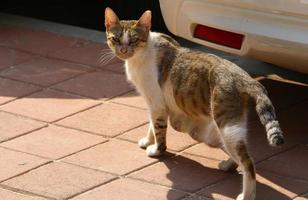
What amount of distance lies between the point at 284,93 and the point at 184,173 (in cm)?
173

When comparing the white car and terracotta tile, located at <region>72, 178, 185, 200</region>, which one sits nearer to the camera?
terracotta tile, located at <region>72, 178, 185, 200</region>

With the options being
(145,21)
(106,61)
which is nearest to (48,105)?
(106,61)

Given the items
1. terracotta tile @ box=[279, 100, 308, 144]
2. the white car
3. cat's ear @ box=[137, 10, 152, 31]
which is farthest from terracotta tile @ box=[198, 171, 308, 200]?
cat's ear @ box=[137, 10, 152, 31]

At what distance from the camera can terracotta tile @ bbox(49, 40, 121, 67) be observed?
7.59 meters

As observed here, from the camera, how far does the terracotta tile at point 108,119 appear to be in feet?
20.1

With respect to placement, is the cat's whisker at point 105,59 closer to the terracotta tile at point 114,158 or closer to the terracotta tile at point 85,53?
the terracotta tile at point 85,53

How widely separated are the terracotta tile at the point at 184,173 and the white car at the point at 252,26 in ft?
2.92

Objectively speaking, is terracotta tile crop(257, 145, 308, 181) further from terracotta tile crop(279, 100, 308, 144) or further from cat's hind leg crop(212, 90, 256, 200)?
cat's hind leg crop(212, 90, 256, 200)

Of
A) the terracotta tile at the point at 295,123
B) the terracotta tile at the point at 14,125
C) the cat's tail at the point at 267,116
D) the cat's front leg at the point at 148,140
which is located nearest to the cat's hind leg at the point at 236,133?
the cat's tail at the point at 267,116

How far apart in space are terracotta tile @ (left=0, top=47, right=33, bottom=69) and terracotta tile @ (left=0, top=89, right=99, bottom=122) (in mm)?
809

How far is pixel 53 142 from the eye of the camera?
19.3 ft

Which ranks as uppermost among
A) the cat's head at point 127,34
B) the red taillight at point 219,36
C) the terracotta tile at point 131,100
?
the cat's head at point 127,34

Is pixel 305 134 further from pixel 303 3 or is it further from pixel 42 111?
pixel 42 111

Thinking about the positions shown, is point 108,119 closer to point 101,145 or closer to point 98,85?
point 101,145
